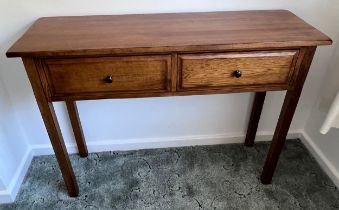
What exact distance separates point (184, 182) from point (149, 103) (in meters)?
0.48

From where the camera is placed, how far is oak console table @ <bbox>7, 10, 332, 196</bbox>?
3.11 ft

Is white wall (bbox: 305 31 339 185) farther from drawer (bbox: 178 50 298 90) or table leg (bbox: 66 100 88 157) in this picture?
table leg (bbox: 66 100 88 157)

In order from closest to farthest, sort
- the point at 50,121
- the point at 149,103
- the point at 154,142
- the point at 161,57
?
the point at 161,57 < the point at 50,121 < the point at 149,103 < the point at 154,142

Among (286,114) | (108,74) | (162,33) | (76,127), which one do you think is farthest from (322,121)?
(76,127)

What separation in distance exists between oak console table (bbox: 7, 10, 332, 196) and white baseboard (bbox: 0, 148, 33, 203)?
0.46m

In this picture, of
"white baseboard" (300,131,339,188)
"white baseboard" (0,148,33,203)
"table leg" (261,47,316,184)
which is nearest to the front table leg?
"white baseboard" (0,148,33,203)

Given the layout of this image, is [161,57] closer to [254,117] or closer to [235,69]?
[235,69]

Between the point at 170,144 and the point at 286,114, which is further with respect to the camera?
the point at 170,144

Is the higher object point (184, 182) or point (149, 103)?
point (149, 103)

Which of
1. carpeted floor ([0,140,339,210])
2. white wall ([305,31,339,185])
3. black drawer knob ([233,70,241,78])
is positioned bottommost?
carpeted floor ([0,140,339,210])

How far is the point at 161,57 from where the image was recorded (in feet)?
3.20

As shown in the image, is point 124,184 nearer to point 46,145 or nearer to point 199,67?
point 46,145

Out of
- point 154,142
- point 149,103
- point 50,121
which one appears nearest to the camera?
point 50,121

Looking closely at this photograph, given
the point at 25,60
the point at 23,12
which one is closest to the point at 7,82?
the point at 23,12
